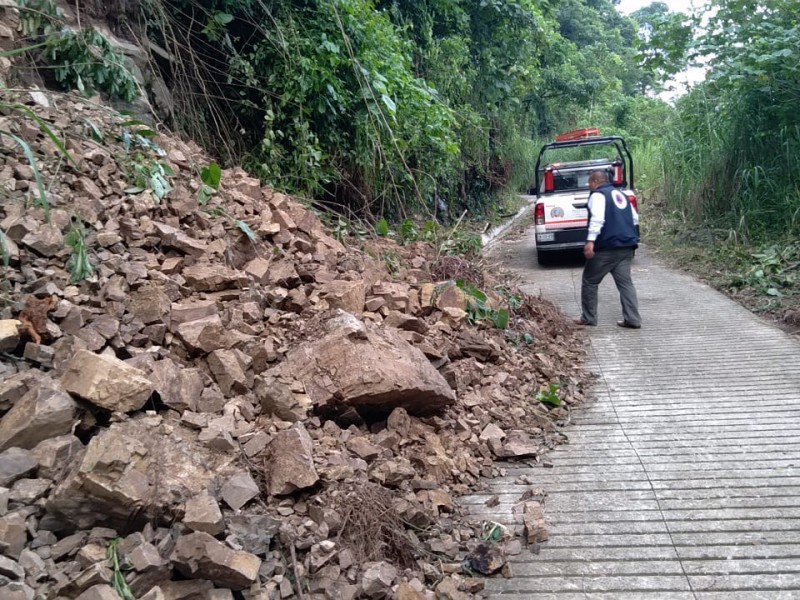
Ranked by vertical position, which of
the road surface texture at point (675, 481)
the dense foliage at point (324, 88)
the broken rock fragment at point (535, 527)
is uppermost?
the dense foliage at point (324, 88)

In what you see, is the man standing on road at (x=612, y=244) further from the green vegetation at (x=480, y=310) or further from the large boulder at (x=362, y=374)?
the large boulder at (x=362, y=374)

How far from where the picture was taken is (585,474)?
12.2ft

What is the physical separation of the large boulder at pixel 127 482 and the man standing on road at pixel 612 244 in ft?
16.0

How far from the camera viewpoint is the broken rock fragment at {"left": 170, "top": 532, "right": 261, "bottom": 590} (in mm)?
2283

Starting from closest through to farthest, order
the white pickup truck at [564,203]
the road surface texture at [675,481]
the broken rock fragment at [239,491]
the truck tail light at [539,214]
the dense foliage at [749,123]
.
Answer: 1. the broken rock fragment at [239,491]
2. the road surface texture at [675,481]
3. the dense foliage at [749,123]
4. the white pickup truck at [564,203]
5. the truck tail light at [539,214]

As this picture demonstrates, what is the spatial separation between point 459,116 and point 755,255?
16.8 ft

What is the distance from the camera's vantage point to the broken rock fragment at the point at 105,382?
270 cm

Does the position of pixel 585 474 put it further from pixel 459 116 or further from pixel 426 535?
pixel 459 116

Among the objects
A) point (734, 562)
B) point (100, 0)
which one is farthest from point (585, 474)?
point (100, 0)

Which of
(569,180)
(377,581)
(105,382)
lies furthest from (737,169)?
(105,382)

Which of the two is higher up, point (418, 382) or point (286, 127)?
point (286, 127)

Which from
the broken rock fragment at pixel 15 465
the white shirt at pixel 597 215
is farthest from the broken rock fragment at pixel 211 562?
the white shirt at pixel 597 215

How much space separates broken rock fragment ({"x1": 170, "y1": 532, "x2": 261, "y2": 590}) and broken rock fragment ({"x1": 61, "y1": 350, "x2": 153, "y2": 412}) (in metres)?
0.74

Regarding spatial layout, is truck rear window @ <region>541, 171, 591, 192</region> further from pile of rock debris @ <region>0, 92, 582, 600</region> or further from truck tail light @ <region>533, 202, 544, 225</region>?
pile of rock debris @ <region>0, 92, 582, 600</region>
